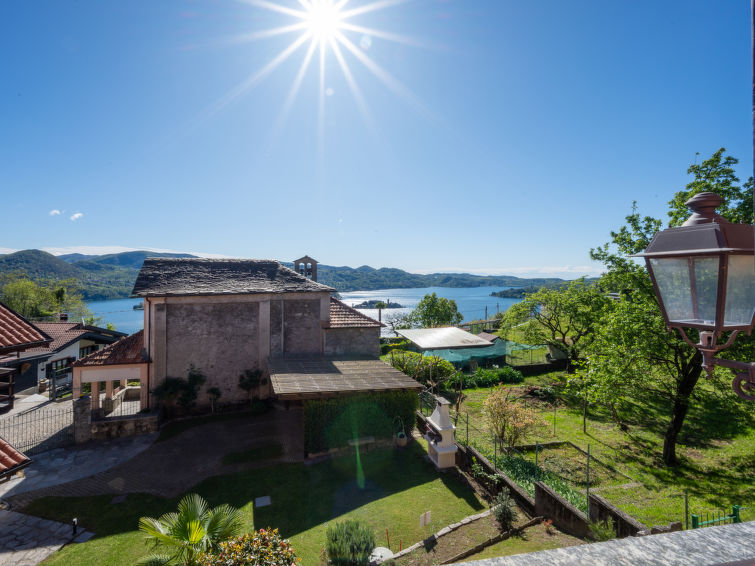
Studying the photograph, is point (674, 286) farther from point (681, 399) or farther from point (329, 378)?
point (681, 399)

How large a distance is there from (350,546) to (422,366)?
630 inches

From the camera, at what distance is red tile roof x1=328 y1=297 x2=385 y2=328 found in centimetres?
2028

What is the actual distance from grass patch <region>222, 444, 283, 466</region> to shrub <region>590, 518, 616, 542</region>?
1076 centimetres

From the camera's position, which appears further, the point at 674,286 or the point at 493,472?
the point at 493,472

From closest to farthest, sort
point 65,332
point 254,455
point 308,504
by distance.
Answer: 1. point 308,504
2. point 254,455
3. point 65,332

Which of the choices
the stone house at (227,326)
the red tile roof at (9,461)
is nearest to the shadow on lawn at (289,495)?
the red tile roof at (9,461)

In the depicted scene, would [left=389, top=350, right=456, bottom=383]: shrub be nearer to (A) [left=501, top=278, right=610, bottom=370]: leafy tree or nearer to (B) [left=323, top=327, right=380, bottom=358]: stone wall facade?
(B) [left=323, top=327, right=380, bottom=358]: stone wall facade

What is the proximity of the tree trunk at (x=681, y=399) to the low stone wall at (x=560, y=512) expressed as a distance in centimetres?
734

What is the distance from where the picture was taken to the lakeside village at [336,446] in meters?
7.60

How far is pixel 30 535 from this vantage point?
32.3 feet

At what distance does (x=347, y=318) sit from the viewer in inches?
826

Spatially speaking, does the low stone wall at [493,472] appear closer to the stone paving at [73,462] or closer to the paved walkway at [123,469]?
the paved walkway at [123,469]

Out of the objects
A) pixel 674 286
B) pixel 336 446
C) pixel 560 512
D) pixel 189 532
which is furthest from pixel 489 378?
pixel 674 286

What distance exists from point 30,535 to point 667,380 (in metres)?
22.7
